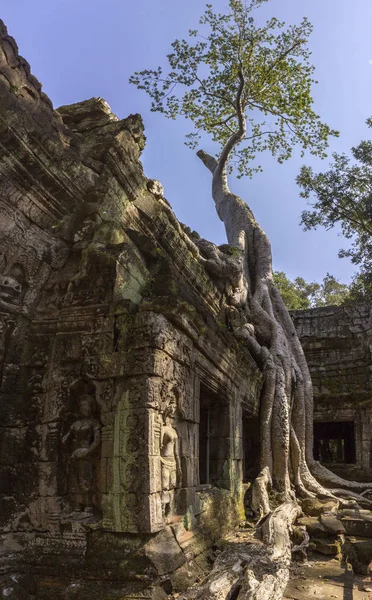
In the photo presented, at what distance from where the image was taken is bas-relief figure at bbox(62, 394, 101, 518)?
134 inches

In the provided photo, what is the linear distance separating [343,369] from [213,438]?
625 cm

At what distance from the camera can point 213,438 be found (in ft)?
18.4

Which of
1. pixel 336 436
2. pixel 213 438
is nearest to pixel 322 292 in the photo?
pixel 336 436

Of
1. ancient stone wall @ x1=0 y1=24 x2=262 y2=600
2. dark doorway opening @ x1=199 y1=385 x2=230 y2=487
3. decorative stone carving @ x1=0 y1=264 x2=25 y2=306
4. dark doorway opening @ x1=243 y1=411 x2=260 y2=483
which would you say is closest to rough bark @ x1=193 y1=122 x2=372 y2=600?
dark doorway opening @ x1=243 y1=411 x2=260 y2=483

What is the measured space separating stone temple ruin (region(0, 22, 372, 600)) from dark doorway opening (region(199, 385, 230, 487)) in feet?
1.73

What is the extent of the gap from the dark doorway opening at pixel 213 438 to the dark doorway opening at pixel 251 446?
1.62 m

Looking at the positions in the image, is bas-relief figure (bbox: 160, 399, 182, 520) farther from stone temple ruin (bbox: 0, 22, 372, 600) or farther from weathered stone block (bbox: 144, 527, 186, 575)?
weathered stone block (bbox: 144, 527, 186, 575)

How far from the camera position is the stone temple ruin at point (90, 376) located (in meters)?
3.19

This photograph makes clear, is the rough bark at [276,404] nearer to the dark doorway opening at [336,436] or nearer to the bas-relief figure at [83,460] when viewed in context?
the bas-relief figure at [83,460]

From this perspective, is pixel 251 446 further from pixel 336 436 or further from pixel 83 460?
pixel 336 436

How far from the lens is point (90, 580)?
120 inches

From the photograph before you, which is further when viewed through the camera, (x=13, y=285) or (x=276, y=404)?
(x=276, y=404)

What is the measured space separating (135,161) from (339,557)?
14.9 feet

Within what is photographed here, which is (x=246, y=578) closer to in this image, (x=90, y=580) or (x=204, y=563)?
(x=204, y=563)
